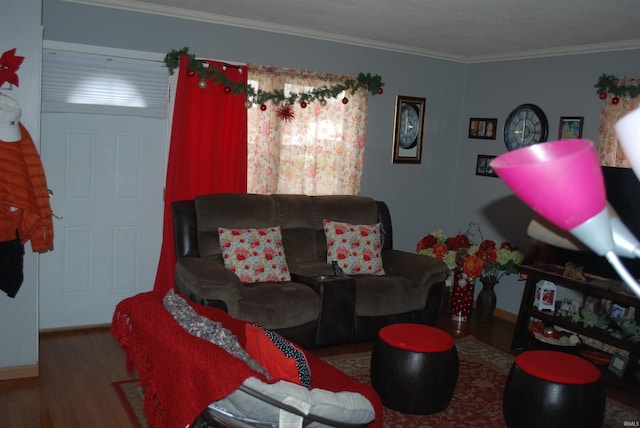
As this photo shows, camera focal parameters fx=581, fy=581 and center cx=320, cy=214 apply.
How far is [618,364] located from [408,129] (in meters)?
2.80

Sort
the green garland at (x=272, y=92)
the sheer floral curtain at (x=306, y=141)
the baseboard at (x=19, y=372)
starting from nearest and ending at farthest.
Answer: the baseboard at (x=19, y=372) → the green garland at (x=272, y=92) → the sheer floral curtain at (x=306, y=141)

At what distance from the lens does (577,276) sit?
426cm

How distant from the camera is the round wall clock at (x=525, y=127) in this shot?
16.9 feet

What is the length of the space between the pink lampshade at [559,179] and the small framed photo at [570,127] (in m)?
4.73

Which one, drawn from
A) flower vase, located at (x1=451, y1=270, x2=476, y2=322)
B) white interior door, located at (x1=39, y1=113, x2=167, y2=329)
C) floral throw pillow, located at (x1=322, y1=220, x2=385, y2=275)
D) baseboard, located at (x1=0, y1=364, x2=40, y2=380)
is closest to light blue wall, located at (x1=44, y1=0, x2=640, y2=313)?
flower vase, located at (x1=451, y1=270, x2=476, y2=322)

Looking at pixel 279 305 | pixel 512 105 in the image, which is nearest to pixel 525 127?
pixel 512 105

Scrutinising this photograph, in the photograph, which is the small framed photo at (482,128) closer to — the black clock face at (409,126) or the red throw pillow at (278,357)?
the black clock face at (409,126)

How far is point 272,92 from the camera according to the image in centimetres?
492

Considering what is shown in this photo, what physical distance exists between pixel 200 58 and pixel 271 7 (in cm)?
81

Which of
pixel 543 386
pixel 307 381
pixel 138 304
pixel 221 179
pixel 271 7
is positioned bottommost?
pixel 543 386

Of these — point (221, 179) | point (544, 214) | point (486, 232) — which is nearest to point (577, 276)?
point (486, 232)

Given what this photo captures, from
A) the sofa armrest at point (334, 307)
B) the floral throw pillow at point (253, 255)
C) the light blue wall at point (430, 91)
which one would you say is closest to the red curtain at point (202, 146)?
the light blue wall at point (430, 91)

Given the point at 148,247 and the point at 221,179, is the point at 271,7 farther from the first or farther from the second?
the point at 148,247

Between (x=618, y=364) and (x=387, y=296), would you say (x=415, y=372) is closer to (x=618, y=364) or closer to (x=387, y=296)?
(x=387, y=296)
